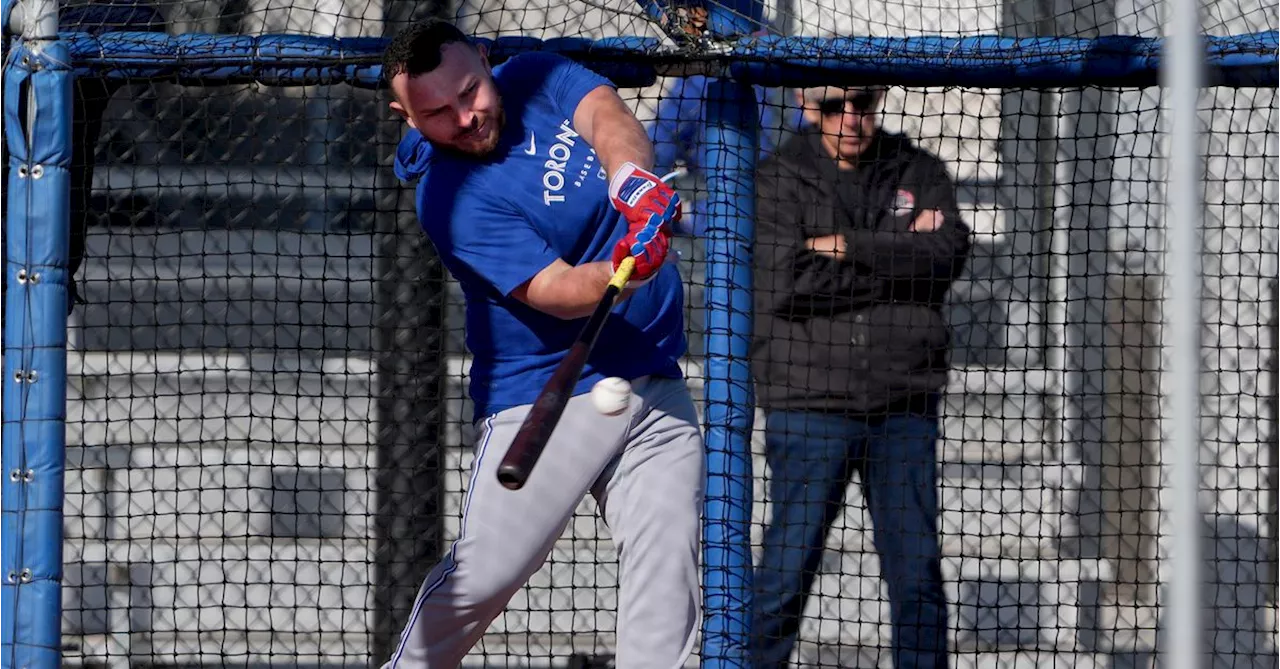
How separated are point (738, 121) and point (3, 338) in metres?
2.12

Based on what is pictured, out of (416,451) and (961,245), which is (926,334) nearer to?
(961,245)

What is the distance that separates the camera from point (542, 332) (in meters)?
3.48

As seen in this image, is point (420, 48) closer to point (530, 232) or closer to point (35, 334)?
point (530, 232)

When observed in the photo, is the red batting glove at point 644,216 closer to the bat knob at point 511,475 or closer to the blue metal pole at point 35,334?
the bat knob at point 511,475

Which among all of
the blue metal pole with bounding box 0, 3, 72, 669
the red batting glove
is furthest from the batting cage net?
the red batting glove

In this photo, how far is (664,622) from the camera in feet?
11.0

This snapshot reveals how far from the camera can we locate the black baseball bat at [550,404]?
272 centimetres

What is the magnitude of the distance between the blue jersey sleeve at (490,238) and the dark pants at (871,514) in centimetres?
143

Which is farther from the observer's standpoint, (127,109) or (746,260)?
(127,109)

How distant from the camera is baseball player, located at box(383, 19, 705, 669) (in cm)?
333

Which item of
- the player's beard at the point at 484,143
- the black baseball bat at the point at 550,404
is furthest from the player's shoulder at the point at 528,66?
the black baseball bat at the point at 550,404

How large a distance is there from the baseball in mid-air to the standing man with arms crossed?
1182 mm

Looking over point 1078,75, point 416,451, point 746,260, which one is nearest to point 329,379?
point 416,451

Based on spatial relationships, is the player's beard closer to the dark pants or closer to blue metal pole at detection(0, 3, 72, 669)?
blue metal pole at detection(0, 3, 72, 669)
